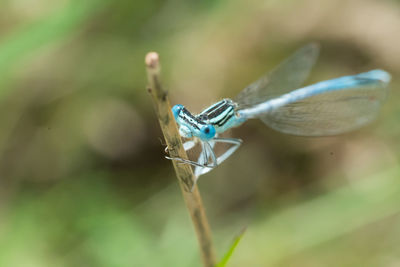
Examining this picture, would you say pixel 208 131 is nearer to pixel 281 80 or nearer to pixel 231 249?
pixel 231 249

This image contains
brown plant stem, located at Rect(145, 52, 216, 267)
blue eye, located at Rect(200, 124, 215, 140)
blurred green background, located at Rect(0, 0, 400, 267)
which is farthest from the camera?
blurred green background, located at Rect(0, 0, 400, 267)

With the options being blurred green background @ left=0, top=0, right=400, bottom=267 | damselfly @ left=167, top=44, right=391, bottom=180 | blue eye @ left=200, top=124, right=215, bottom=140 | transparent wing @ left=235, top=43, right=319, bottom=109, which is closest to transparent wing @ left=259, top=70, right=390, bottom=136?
damselfly @ left=167, top=44, right=391, bottom=180

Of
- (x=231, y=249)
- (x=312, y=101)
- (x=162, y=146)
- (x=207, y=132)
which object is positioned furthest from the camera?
(x=162, y=146)

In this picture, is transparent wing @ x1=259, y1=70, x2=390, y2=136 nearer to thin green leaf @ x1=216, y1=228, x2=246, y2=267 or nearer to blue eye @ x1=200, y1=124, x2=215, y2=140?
blue eye @ x1=200, y1=124, x2=215, y2=140

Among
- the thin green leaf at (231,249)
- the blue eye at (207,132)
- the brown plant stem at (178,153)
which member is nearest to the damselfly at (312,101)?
the blue eye at (207,132)

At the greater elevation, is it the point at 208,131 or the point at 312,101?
the point at 208,131

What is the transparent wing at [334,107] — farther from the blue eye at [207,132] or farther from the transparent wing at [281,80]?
the blue eye at [207,132]

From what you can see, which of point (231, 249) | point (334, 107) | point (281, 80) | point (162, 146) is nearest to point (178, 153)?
point (231, 249)
